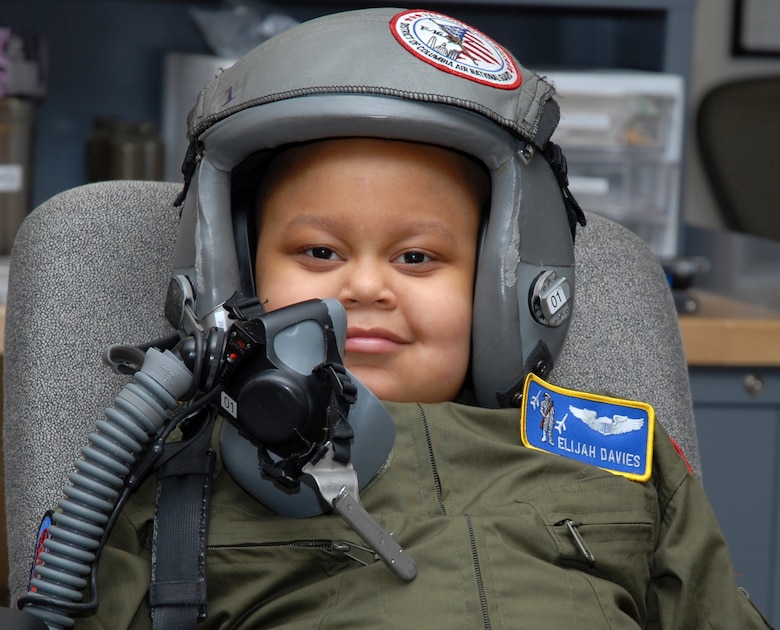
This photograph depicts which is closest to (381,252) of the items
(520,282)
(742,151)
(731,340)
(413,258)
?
(413,258)

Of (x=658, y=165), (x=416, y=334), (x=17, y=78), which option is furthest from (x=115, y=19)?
(x=416, y=334)

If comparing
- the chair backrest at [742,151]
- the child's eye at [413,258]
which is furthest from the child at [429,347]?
the chair backrest at [742,151]

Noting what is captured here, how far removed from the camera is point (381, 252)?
1.05m

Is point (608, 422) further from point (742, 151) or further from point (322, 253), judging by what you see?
point (742, 151)

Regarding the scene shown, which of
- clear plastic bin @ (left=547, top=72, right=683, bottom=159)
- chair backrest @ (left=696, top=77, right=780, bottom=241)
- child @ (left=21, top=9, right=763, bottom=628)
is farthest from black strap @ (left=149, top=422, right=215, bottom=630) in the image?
chair backrest @ (left=696, top=77, right=780, bottom=241)

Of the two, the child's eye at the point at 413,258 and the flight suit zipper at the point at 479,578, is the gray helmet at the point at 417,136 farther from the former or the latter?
the flight suit zipper at the point at 479,578

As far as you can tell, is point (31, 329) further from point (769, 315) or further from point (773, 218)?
point (773, 218)

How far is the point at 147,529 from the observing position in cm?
97

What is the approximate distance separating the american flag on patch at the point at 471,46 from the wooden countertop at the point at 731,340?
29.3 inches

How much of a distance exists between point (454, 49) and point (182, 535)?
516mm

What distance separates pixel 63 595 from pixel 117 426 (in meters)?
0.13

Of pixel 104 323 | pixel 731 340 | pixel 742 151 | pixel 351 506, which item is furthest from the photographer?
pixel 742 151

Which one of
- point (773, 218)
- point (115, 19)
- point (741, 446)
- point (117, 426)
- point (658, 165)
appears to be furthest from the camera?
point (773, 218)

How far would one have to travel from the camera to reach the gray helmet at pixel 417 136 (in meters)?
1.00
